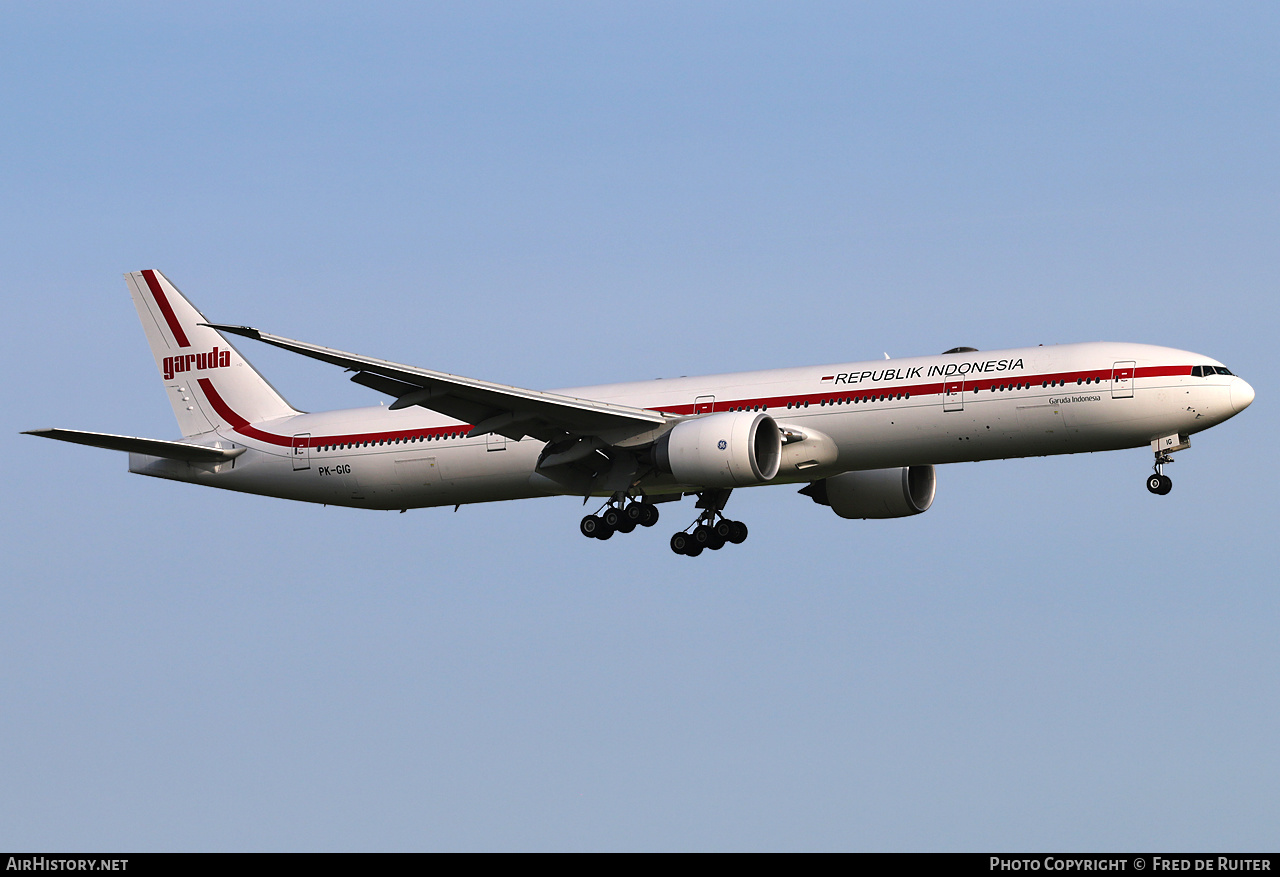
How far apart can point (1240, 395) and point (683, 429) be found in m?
13.4

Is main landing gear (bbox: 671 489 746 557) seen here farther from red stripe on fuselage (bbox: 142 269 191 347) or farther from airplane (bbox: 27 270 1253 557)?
red stripe on fuselage (bbox: 142 269 191 347)

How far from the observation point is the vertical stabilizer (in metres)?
51.3

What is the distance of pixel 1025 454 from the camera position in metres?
41.1

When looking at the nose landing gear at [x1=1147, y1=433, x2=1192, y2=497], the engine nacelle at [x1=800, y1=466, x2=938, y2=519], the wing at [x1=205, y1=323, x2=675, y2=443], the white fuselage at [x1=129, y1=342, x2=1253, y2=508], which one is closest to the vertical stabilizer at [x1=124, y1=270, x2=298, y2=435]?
the white fuselage at [x1=129, y1=342, x2=1253, y2=508]

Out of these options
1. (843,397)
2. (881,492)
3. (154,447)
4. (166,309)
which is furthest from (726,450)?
(166,309)

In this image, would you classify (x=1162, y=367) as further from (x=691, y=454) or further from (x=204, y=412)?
(x=204, y=412)

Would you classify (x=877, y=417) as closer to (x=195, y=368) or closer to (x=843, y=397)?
(x=843, y=397)

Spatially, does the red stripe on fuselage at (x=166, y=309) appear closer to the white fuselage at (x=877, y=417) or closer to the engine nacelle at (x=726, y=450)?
the white fuselage at (x=877, y=417)

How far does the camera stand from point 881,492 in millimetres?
47906

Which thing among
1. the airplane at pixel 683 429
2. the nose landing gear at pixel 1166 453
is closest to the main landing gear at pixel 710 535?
the airplane at pixel 683 429
